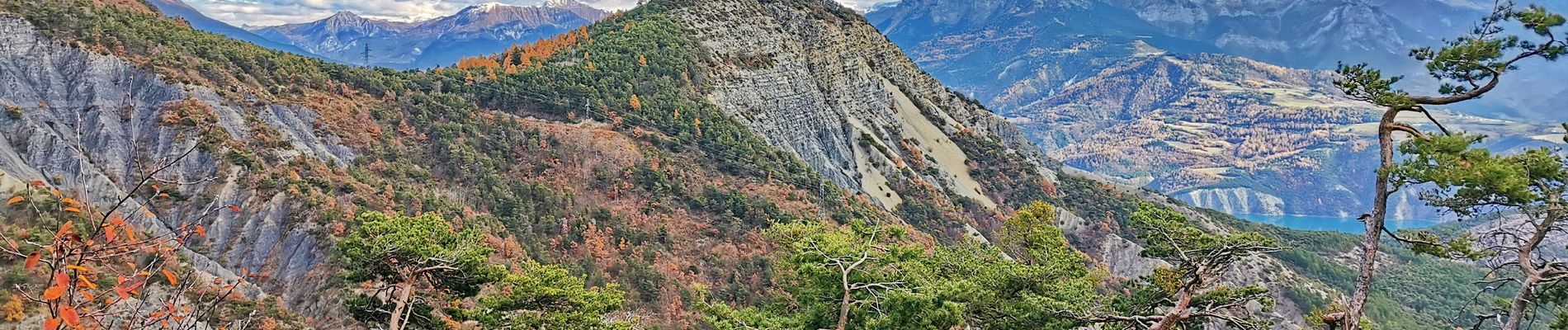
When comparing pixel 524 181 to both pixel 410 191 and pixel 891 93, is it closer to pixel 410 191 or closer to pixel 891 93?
pixel 410 191

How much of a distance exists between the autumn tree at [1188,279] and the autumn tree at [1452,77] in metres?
1.55

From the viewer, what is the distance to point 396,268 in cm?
1673

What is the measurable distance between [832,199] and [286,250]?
97.2 ft

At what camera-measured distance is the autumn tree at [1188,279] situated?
13.0 meters

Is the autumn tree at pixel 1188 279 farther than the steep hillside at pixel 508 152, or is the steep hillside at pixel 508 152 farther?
the steep hillside at pixel 508 152

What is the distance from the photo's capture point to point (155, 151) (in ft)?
98.6

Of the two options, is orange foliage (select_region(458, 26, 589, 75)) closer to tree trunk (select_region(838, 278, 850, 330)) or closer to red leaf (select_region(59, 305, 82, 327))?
tree trunk (select_region(838, 278, 850, 330))

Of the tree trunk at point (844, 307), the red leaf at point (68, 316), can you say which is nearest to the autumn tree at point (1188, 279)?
the tree trunk at point (844, 307)

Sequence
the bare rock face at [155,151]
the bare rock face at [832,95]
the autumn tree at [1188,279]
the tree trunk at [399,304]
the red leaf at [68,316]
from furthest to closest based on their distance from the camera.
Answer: the bare rock face at [832,95]
the bare rock face at [155,151]
the tree trunk at [399,304]
the autumn tree at [1188,279]
the red leaf at [68,316]

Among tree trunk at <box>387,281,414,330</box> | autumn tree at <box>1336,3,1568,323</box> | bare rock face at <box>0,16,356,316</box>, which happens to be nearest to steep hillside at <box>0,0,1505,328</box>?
bare rock face at <box>0,16,356,316</box>

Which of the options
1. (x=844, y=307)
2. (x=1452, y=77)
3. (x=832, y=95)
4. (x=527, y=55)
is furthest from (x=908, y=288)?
(x=832, y=95)

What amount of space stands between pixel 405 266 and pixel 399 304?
1052mm

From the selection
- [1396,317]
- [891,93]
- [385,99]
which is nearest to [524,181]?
[385,99]

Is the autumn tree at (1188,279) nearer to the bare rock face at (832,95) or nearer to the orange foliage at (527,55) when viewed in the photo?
the bare rock face at (832,95)
